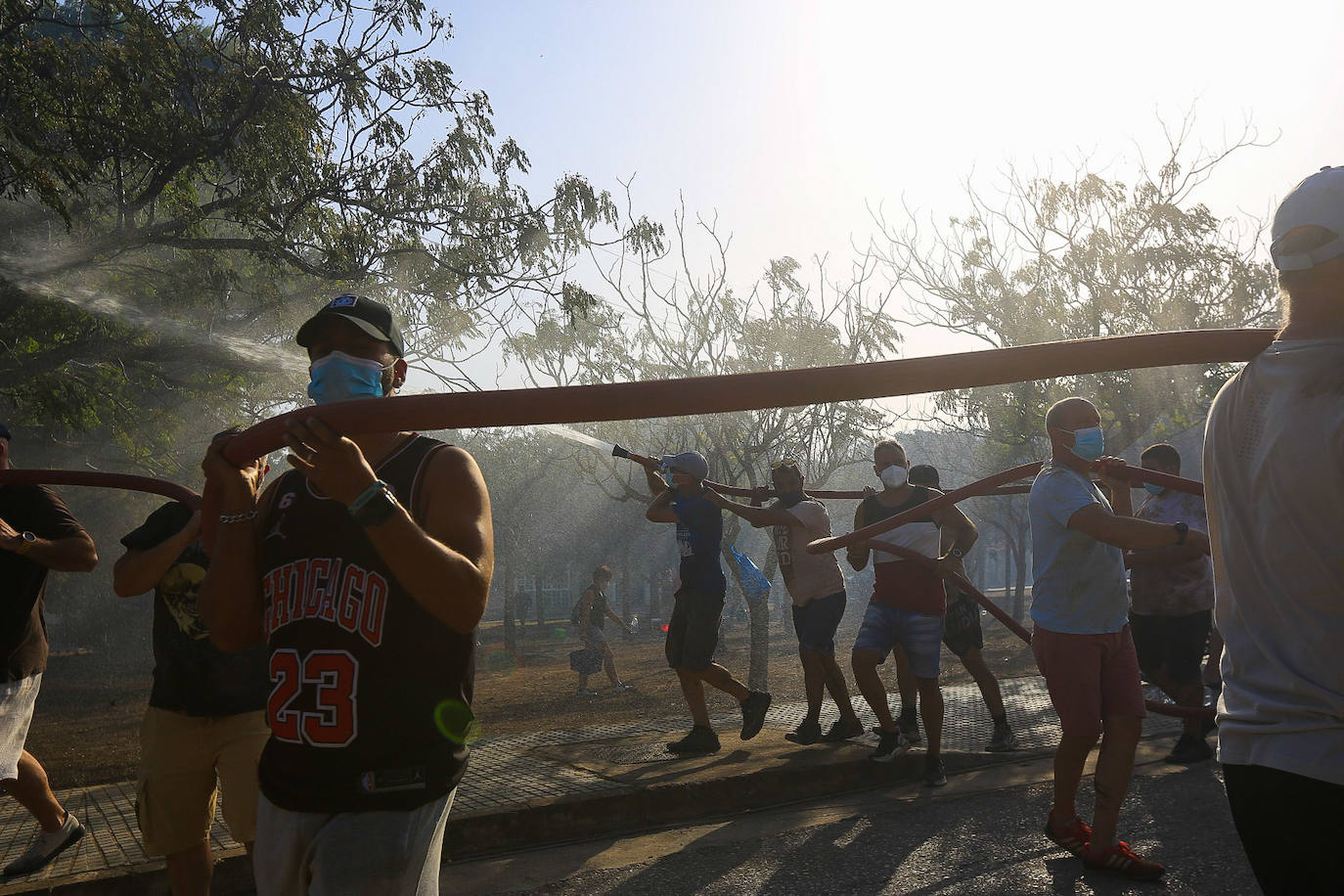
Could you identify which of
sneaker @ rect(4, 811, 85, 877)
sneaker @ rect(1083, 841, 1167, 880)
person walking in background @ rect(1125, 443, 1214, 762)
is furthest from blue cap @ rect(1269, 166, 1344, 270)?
person walking in background @ rect(1125, 443, 1214, 762)

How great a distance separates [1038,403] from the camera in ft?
71.7

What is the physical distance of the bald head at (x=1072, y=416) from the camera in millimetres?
4914

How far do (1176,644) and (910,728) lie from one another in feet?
6.03

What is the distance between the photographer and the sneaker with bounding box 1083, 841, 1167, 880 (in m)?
4.66

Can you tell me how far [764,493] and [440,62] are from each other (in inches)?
229

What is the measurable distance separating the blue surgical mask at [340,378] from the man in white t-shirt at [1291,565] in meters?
1.71

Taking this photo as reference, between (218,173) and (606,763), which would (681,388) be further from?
(218,173)

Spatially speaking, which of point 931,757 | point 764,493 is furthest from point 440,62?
point 931,757

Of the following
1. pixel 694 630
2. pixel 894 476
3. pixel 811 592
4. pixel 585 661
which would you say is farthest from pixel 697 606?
pixel 585 661

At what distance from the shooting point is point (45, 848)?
5.04 metres

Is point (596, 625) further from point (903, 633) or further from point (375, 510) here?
point (375, 510)

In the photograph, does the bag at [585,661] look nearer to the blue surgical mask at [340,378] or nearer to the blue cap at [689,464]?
the blue cap at [689,464]

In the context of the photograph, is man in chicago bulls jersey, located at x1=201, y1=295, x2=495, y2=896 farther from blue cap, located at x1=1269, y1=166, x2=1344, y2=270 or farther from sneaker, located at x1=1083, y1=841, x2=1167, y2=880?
sneaker, located at x1=1083, y1=841, x2=1167, y2=880

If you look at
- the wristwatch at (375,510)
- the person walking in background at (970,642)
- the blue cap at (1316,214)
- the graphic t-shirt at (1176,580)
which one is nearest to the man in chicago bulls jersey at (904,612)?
the person walking in background at (970,642)
